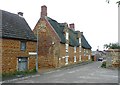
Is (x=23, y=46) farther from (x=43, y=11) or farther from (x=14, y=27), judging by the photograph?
(x=43, y=11)

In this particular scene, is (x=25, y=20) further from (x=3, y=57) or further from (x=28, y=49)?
(x=3, y=57)

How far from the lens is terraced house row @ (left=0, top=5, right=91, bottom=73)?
26281mm

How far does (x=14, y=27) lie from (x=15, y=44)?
3.29 meters

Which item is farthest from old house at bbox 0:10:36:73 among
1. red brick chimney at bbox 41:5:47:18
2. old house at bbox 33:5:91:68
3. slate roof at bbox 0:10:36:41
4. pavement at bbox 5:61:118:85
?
red brick chimney at bbox 41:5:47:18

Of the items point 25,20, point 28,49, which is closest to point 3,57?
point 28,49

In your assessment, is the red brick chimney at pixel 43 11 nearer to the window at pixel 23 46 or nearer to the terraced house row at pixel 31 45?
the terraced house row at pixel 31 45

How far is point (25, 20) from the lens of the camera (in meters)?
34.9

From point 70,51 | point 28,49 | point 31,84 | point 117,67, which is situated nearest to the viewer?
point 31,84

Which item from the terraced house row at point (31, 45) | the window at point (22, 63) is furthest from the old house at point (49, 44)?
the window at point (22, 63)

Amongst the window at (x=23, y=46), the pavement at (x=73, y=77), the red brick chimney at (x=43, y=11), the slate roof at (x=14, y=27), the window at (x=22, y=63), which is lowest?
the pavement at (x=73, y=77)

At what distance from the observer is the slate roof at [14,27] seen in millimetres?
26903

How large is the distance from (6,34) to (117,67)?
21078 mm

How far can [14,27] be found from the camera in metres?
29.6

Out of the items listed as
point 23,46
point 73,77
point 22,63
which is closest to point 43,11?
point 23,46
